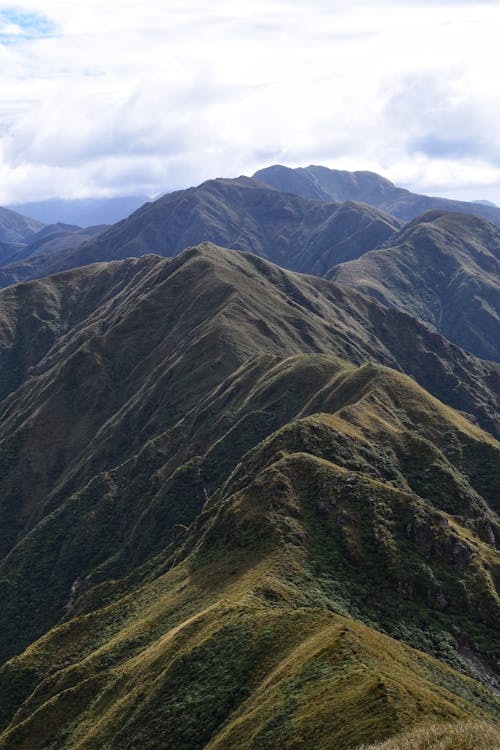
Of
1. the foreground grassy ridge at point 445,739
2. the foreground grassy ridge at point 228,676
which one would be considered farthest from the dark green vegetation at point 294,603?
the foreground grassy ridge at point 445,739

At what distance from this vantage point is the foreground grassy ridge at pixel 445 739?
39.5m

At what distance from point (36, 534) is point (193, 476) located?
55792mm

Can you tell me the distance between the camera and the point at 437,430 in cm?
14700

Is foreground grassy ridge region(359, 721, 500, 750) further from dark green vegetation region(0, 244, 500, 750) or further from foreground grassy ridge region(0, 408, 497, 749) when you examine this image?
foreground grassy ridge region(0, 408, 497, 749)

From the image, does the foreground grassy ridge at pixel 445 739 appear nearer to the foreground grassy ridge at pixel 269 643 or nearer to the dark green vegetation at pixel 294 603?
the dark green vegetation at pixel 294 603

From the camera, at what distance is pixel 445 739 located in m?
40.8

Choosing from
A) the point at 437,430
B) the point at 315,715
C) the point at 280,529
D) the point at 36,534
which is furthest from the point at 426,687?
the point at 36,534

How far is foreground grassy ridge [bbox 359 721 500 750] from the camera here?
39531 millimetres

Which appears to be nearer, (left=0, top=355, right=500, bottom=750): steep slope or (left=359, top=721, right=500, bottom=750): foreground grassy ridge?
(left=359, top=721, right=500, bottom=750): foreground grassy ridge

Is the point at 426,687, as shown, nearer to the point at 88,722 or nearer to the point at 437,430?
the point at 88,722

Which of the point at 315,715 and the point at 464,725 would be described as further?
the point at 315,715

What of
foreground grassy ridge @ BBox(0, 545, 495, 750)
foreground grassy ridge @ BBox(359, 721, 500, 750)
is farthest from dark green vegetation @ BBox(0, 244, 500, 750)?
foreground grassy ridge @ BBox(359, 721, 500, 750)

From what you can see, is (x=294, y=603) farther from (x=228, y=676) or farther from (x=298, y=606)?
(x=228, y=676)

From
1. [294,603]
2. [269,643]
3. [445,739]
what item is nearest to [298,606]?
[294,603]
